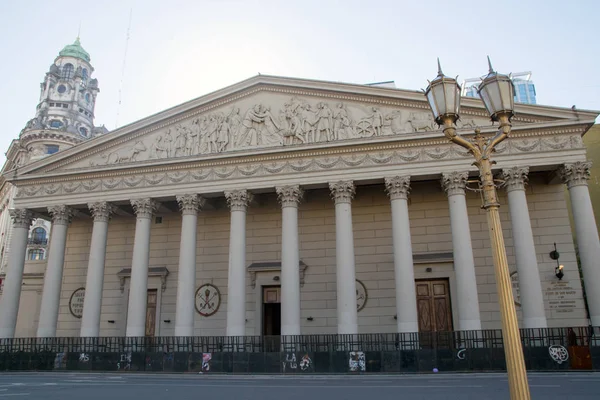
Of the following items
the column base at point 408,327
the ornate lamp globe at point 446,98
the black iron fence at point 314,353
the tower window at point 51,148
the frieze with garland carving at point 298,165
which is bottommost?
the black iron fence at point 314,353

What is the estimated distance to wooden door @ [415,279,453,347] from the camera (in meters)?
22.9

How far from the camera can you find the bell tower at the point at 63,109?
58656 mm

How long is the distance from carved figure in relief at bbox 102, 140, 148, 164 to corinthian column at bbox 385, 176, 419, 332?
13.1 meters

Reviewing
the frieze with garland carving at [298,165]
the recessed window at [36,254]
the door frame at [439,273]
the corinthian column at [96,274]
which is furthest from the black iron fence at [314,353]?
the recessed window at [36,254]

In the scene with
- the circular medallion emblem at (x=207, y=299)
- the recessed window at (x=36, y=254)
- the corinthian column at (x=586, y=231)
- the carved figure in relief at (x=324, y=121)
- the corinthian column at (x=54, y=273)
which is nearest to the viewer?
the corinthian column at (x=586, y=231)

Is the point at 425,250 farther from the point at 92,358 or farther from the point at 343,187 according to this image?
the point at 92,358

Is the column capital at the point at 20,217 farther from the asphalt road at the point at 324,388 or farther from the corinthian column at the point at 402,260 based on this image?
the corinthian column at the point at 402,260

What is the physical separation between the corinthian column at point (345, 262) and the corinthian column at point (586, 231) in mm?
9355

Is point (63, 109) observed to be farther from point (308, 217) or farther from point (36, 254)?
point (308, 217)

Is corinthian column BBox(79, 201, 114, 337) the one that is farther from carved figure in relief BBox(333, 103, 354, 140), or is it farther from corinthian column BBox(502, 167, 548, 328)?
corinthian column BBox(502, 167, 548, 328)

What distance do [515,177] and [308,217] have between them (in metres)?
10.3

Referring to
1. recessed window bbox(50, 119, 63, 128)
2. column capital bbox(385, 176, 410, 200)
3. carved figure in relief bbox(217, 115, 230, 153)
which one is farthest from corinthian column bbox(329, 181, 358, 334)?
recessed window bbox(50, 119, 63, 128)

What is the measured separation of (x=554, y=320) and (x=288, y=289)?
38.8 feet

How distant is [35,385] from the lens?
1586 centimetres
